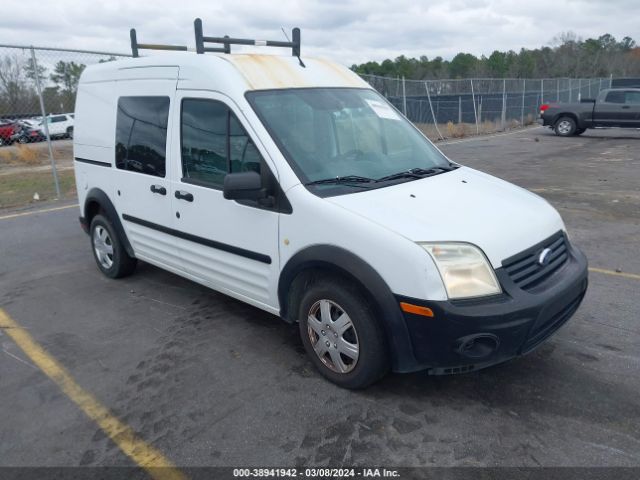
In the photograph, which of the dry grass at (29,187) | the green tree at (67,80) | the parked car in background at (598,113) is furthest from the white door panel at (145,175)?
the parked car in background at (598,113)

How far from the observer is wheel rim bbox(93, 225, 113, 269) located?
5.24 metres

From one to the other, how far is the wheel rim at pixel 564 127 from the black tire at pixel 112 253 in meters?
18.3

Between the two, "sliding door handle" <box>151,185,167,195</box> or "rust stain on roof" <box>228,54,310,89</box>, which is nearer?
"rust stain on roof" <box>228,54,310,89</box>

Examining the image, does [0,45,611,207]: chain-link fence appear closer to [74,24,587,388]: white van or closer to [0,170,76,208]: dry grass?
[0,170,76,208]: dry grass

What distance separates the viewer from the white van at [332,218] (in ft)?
9.16

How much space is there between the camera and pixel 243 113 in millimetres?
3469

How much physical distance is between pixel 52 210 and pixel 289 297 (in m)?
7.00

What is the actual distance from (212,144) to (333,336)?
1.62 m

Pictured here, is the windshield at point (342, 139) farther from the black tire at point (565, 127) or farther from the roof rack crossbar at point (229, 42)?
the black tire at point (565, 127)

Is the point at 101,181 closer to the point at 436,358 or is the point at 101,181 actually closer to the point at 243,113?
the point at 243,113

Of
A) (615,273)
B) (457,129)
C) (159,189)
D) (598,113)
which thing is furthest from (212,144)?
(598,113)

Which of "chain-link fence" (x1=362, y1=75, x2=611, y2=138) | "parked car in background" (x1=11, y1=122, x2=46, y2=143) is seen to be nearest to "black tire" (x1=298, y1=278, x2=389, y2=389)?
"chain-link fence" (x1=362, y1=75, x2=611, y2=138)

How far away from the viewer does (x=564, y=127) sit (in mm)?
19500

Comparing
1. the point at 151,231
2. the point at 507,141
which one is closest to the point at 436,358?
the point at 151,231
